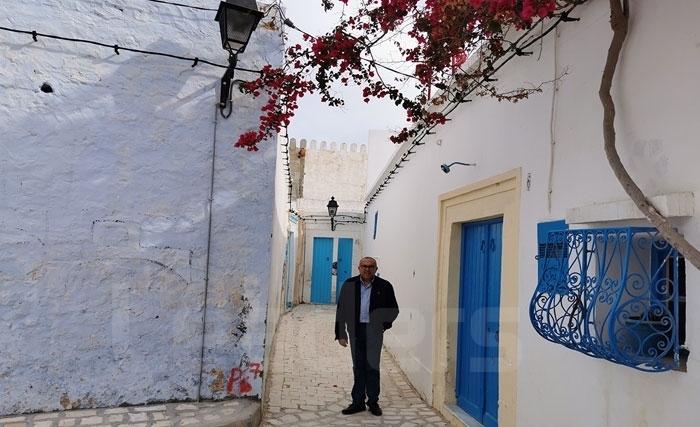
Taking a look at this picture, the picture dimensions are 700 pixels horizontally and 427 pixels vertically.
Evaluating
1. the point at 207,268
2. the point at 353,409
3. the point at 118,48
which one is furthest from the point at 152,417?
the point at 118,48

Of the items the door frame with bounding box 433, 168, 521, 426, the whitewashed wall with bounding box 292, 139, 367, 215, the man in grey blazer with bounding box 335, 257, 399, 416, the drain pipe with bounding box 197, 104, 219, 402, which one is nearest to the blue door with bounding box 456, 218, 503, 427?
the door frame with bounding box 433, 168, 521, 426

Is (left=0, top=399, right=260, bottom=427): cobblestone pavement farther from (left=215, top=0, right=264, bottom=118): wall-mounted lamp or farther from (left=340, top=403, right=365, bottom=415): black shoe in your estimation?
(left=215, top=0, right=264, bottom=118): wall-mounted lamp

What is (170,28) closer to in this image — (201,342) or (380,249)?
(201,342)

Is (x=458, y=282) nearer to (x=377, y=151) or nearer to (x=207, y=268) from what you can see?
(x=207, y=268)

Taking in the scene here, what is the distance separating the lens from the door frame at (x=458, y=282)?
3760 millimetres

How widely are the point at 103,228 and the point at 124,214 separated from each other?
0.19m

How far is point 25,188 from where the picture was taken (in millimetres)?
4141

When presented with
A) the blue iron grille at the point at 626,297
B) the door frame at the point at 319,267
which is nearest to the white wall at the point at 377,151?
the door frame at the point at 319,267

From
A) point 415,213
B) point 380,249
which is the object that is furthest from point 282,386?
point 380,249

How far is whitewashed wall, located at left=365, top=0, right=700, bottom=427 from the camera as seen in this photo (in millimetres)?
2162

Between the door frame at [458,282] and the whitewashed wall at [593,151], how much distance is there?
12 cm

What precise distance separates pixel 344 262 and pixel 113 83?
467 inches

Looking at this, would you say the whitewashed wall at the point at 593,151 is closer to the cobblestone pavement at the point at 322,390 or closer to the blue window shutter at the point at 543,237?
the blue window shutter at the point at 543,237

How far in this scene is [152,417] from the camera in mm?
4074
